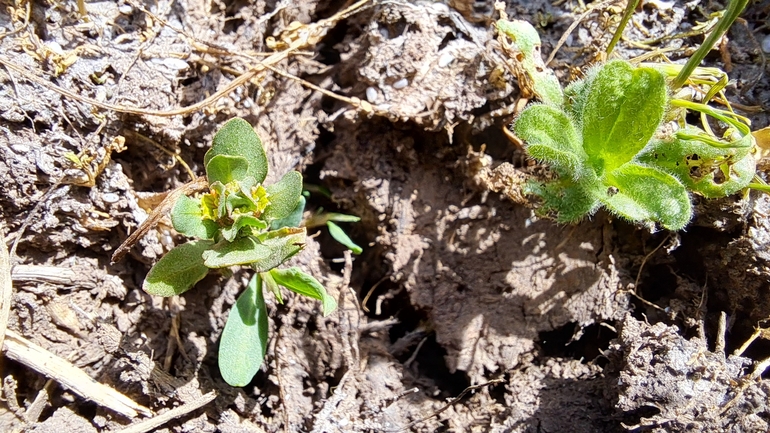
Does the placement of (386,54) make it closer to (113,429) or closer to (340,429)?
(340,429)

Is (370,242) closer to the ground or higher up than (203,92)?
closer to the ground

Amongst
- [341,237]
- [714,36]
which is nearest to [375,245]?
[341,237]

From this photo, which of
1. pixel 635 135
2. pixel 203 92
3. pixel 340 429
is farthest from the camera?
pixel 203 92

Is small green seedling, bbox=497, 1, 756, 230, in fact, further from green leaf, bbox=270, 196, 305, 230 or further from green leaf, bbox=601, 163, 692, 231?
green leaf, bbox=270, 196, 305, 230

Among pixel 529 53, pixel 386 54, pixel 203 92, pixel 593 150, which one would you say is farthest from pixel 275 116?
pixel 593 150

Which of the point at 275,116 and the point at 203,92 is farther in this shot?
the point at 275,116
